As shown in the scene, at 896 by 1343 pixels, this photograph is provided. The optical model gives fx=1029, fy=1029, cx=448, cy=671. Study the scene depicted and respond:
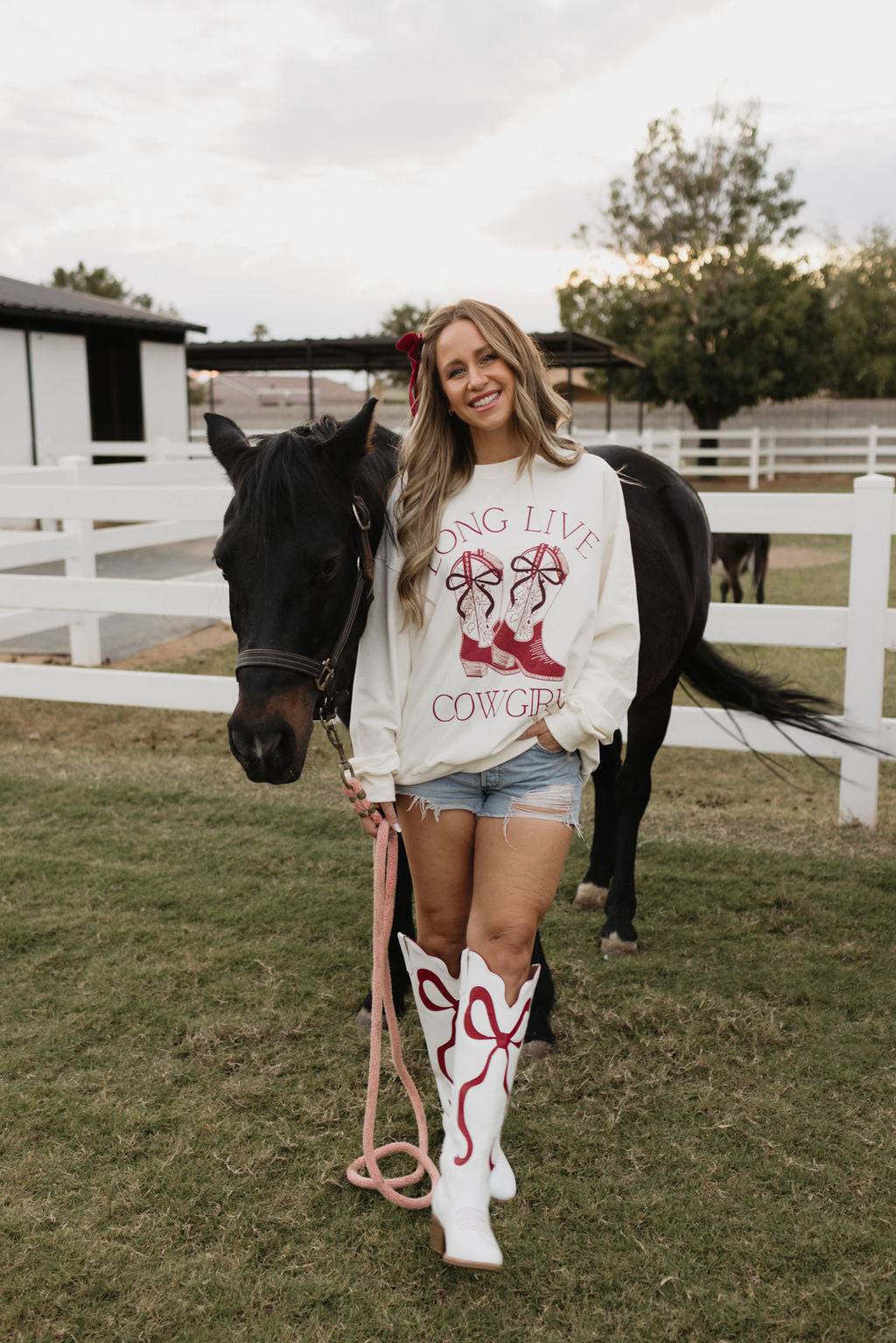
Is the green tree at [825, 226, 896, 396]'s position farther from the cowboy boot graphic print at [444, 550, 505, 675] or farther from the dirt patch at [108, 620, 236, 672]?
the cowboy boot graphic print at [444, 550, 505, 675]

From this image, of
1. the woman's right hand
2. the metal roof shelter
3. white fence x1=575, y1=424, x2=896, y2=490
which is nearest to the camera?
the woman's right hand

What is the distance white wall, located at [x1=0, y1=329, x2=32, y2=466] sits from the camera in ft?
Answer: 53.0

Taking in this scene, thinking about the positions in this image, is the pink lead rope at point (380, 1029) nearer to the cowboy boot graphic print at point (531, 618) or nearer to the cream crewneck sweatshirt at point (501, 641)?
the cream crewneck sweatshirt at point (501, 641)

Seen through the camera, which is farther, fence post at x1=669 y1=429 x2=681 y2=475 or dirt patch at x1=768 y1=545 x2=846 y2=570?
fence post at x1=669 y1=429 x2=681 y2=475

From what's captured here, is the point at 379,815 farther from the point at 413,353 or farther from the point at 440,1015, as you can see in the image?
the point at 413,353

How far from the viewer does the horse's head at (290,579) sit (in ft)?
6.24

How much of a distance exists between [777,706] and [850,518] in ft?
3.54

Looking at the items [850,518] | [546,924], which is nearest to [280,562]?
[546,924]

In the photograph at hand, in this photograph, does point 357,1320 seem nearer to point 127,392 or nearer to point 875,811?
point 875,811

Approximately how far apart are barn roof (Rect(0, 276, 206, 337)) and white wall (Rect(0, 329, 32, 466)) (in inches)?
16.2

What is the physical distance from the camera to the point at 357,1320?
1867 millimetres

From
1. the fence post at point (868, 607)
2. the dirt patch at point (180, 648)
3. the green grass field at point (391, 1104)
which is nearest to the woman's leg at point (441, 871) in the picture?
the green grass field at point (391, 1104)

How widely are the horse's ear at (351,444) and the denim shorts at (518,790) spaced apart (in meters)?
0.65

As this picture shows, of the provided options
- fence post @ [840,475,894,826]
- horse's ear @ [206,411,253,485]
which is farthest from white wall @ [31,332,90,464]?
horse's ear @ [206,411,253,485]
